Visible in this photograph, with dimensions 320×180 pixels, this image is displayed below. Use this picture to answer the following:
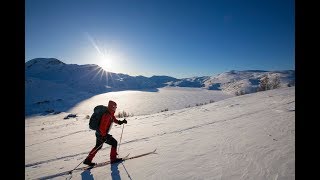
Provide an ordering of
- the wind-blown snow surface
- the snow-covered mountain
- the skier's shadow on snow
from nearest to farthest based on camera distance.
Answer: the wind-blown snow surface < the skier's shadow on snow < the snow-covered mountain

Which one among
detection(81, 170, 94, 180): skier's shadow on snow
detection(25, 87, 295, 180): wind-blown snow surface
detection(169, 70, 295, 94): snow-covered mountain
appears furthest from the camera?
detection(169, 70, 295, 94): snow-covered mountain

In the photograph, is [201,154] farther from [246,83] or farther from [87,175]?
[246,83]

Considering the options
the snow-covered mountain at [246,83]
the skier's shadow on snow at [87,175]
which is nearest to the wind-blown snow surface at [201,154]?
the skier's shadow on snow at [87,175]

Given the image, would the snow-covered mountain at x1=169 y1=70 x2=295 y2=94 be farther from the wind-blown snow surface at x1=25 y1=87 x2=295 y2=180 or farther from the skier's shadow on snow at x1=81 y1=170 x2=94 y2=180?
the skier's shadow on snow at x1=81 y1=170 x2=94 y2=180

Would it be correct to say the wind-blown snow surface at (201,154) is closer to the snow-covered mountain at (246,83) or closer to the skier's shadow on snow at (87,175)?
the skier's shadow on snow at (87,175)

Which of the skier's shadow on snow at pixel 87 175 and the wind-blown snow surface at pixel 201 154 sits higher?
the wind-blown snow surface at pixel 201 154

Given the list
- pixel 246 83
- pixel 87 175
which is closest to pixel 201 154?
pixel 87 175

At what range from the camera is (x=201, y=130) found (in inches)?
376

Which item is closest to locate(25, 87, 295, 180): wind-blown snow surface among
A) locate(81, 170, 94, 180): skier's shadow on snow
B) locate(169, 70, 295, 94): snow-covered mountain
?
locate(81, 170, 94, 180): skier's shadow on snow

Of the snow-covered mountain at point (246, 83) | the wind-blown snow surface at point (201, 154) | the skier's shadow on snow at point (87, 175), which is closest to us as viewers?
A: the wind-blown snow surface at point (201, 154)

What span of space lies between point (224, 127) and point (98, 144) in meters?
5.01
